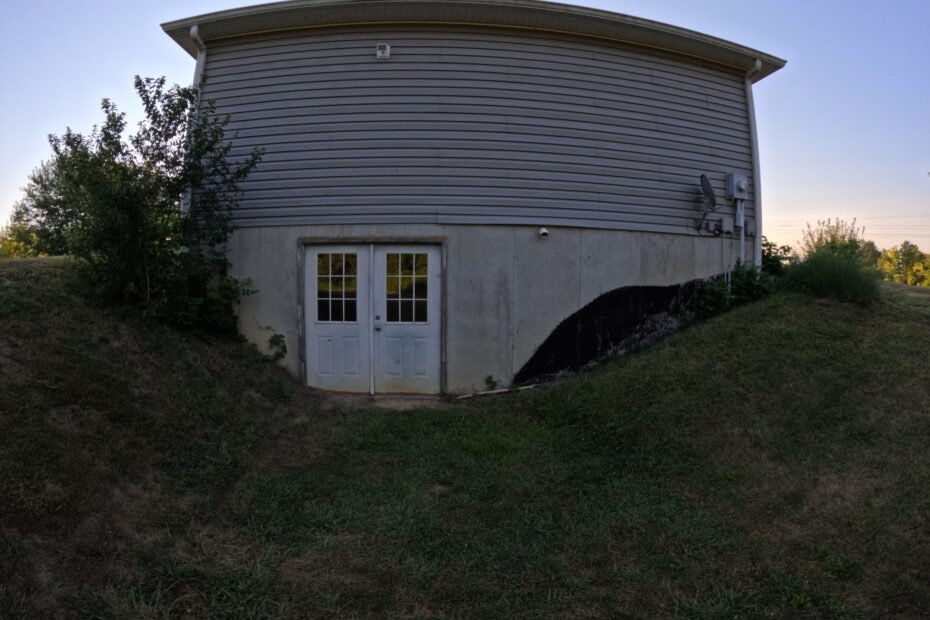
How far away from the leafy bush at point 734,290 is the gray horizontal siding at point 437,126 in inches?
58.1

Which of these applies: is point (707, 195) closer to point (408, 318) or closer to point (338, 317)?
point (408, 318)

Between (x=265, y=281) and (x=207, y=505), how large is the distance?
4193mm

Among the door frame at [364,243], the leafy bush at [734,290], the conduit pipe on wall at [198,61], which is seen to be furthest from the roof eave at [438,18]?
the leafy bush at [734,290]

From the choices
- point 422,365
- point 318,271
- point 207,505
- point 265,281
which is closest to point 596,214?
point 422,365

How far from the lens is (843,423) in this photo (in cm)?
553

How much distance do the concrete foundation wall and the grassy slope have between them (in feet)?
2.28

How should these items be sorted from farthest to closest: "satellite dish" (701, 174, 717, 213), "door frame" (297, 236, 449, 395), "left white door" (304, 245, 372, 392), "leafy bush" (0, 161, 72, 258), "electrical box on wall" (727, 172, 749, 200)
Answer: "leafy bush" (0, 161, 72, 258) → "electrical box on wall" (727, 172, 749, 200) → "satellite dish" (701, 174, 717, 213) → "left white door" (304, 245, 372, 392) → "door frame" (297, 236, 449, 395)

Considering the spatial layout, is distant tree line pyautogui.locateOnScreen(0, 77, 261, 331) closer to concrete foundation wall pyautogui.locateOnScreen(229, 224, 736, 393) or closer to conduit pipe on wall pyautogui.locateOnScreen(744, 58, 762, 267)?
concrete foundation wall pyautogui.locateOnScreen(229, 224, 736, 393)

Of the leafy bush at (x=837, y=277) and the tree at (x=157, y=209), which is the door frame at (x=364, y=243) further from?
the leafy bush at (x=837, y=277)

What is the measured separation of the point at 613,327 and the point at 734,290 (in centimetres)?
224

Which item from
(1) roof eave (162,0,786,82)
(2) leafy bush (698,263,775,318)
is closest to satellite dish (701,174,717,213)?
(2) leafy bush (698,263,775,318)

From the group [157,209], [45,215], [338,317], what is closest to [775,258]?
[338,317]

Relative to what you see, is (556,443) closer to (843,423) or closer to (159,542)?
(843,423)

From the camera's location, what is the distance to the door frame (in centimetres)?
793
